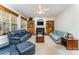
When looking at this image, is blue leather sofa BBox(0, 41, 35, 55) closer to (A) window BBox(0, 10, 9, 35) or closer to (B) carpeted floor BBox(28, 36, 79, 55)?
A: (B) carpeted floor BBox(28, 36, 79, 55)

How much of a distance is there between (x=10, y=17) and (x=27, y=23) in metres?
1.71

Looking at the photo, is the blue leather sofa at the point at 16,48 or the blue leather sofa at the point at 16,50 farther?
the blue leather sofa at the point at 16,48

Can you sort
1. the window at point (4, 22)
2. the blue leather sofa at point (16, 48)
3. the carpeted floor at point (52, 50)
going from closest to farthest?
the blue leather sofa at point (16, 48) → the carpeted floor at point (52, 50) → the window at point (4, 22)

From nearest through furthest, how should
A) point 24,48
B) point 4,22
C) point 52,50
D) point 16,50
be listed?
point 16,50, point 24,48, point 52,50, point 4,22

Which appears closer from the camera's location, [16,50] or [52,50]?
[16,50]

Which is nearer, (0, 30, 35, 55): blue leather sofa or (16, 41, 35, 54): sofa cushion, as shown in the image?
(0, 30, 35, 55): blue leather sofa

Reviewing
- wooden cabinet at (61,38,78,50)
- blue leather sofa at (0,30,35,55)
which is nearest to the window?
blue leather sofa at (0,30,35,55)

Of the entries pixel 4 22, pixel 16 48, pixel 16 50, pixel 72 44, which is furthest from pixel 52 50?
pixel 4 22

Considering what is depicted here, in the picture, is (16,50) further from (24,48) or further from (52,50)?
(52,50)

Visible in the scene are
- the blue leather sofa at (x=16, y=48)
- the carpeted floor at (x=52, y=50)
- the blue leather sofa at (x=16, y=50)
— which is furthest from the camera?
the carpeted floor at (x=52, y=50)

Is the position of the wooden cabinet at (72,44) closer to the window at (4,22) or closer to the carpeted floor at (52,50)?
the carpeted floor at (52,50)

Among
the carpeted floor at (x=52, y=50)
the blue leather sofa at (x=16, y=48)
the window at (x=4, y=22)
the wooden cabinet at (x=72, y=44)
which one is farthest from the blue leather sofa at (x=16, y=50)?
the wooden cabinet at (x=72, y=44)

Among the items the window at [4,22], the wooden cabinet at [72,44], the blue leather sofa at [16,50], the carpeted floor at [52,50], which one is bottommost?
the carpeted floor at [52,50]
